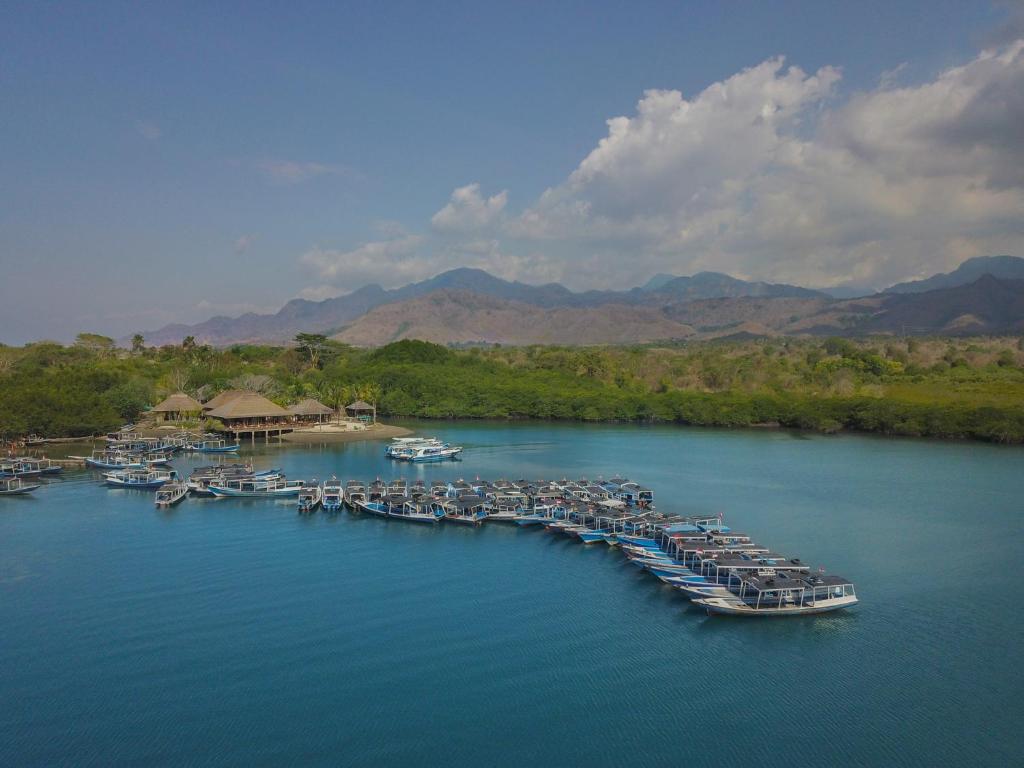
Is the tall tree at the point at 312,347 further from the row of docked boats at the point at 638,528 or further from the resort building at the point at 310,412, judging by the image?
the row of docked boats at the point at 638,528

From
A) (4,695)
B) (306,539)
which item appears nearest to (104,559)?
(306,539)

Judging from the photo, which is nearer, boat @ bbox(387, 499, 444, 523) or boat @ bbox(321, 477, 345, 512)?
boat @ bbox(387, 499, 444, 523)

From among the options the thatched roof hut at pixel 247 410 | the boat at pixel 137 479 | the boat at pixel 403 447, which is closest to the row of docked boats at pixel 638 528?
the boat at pixel 137 479

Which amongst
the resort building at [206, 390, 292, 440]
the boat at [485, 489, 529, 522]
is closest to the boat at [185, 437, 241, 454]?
the resort building at [206, 390, 292, 440]

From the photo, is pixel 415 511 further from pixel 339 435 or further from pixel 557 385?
pixel 557 385

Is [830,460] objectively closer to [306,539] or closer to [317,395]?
[306,539]

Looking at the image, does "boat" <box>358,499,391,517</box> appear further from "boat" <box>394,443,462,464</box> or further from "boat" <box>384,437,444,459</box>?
"boat" <box>384,437,444,459</box>
